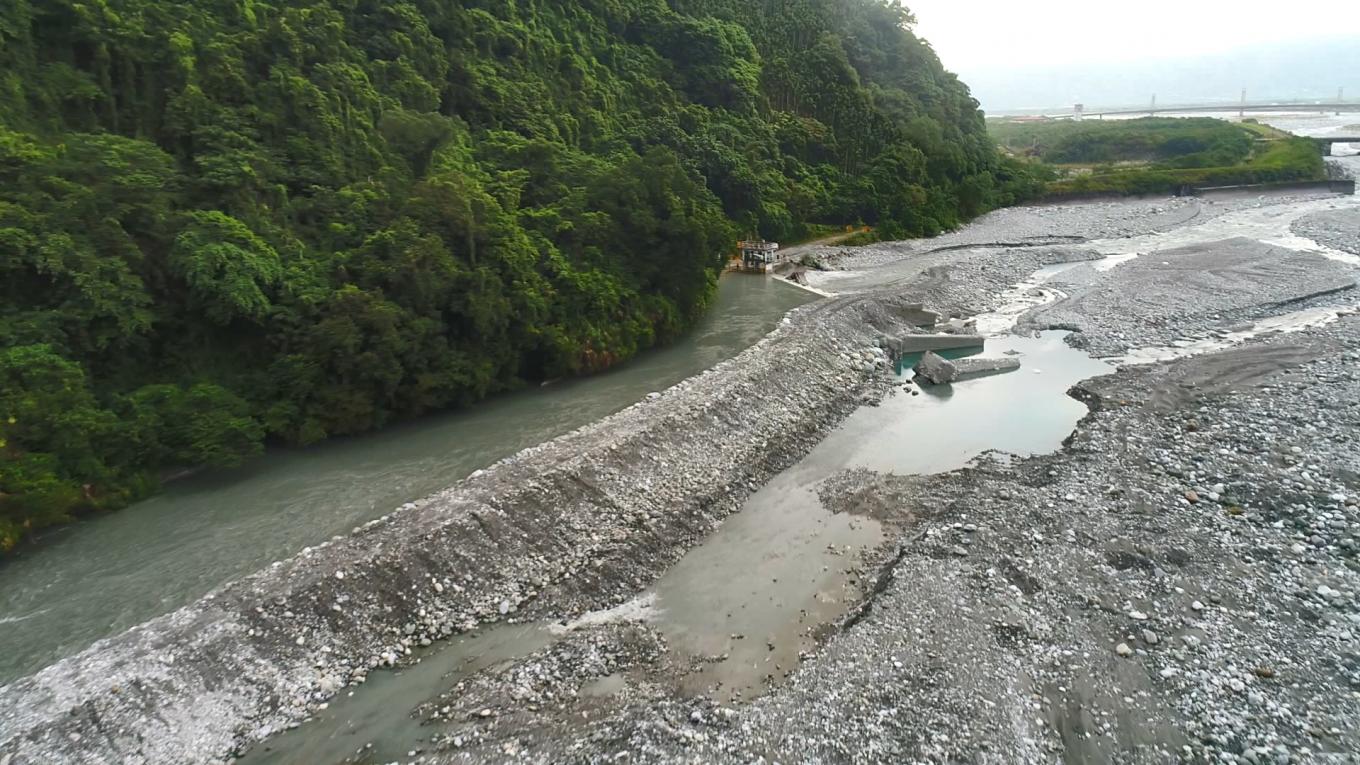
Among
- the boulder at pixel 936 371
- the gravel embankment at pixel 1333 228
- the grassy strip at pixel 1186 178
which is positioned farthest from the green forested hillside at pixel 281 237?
the grassy strip at pixel 1186 178

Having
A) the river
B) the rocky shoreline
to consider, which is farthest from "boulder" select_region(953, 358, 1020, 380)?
the river

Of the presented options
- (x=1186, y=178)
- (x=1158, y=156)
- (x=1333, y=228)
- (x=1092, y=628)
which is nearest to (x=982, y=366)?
(x=1092, y=628)

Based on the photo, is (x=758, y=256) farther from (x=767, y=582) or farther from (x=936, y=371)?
(x=767, y=582)

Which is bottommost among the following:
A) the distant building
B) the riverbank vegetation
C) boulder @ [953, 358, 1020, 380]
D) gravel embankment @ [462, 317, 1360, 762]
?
gravel embankment @ [462, 317, 1360, 762]

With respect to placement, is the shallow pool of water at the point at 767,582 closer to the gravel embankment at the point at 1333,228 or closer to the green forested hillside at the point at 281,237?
the green forested hillside at the point at 281,237

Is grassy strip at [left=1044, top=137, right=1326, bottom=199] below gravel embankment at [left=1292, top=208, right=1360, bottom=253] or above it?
above

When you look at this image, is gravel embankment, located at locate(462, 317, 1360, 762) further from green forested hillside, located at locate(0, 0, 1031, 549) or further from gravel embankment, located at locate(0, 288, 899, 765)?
green forested hillside, located at locate(0, 0, 1031, 549)
